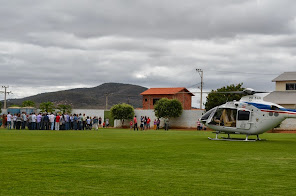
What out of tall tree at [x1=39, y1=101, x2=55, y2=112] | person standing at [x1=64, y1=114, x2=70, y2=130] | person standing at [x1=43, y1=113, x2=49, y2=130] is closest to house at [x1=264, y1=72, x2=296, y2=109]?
person standing at [x1=64, y1=114, x2=70, y2=130]

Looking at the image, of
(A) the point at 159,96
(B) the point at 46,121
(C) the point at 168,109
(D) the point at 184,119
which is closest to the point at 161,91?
(A) the point at 159,96

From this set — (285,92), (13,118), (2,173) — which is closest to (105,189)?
(2,173)

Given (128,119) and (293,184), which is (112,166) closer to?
(293,184)

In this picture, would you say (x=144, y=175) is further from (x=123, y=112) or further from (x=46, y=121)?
(x=123, y=112)

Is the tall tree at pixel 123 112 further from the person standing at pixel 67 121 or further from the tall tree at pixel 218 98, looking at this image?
the person standing at pixel 67 121

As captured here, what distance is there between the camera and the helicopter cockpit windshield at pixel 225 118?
1057 inches

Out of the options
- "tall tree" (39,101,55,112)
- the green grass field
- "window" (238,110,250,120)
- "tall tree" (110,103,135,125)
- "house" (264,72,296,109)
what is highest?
"house" (264,72,296,109)

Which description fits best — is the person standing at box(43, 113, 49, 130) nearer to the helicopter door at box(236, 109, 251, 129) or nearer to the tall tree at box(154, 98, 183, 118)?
the tall tree at box(154, 98, 183, 118)

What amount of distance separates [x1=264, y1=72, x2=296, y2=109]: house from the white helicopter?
37.2 m

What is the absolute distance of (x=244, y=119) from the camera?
2648 centimetres

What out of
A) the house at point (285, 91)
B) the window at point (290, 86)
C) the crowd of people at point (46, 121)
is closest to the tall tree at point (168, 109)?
the house at point (285, 91)

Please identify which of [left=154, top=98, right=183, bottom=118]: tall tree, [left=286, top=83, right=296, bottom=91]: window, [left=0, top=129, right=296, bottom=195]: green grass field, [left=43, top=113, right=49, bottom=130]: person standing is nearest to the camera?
[left=0, top=129, right=296, bottom=195]: green grass field

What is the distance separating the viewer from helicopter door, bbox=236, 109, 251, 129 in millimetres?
26438

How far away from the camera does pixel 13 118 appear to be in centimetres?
4541
